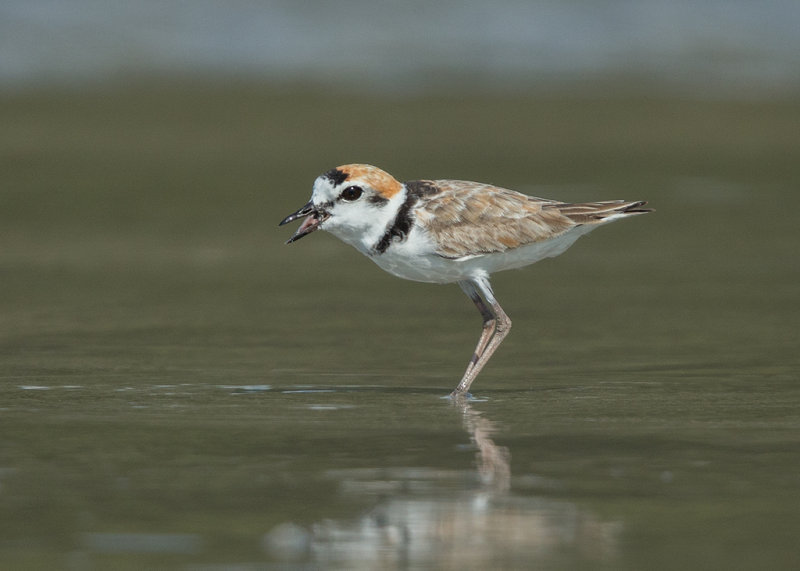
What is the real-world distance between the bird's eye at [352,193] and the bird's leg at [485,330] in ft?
3.46

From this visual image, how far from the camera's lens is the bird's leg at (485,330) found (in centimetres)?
960

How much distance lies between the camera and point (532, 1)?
41.9m

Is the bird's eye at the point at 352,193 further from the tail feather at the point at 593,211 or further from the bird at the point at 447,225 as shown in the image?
the tail feather at the point at 593,211

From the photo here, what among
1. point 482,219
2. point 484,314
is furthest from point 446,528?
point 484,314

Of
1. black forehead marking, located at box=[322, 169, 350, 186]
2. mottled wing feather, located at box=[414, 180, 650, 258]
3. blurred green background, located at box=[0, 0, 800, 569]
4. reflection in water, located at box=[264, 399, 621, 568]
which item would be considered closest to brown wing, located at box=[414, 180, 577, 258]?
mottled wing feather, located at box=[414, 180, 650, 258]

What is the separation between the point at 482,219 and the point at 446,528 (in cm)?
366

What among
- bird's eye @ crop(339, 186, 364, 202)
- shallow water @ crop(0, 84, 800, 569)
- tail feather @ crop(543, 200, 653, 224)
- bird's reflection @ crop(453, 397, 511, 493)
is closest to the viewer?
shallow water @ crop(0, 84, 800, 569)

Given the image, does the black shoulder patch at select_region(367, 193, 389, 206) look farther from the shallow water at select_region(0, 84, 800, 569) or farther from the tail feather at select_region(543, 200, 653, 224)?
the tail feather at select_region(543, 200, 653, 224)

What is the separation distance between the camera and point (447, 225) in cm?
958

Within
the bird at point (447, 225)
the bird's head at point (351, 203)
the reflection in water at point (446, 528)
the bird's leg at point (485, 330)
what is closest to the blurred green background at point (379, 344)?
the reflection in water at point (446, 528)

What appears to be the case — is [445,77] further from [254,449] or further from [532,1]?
[254,449]

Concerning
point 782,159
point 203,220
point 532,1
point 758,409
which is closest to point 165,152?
point 203,220

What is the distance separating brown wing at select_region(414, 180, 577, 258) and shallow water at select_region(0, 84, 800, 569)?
910mm

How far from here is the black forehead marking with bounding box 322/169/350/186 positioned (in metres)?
9.40
